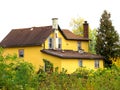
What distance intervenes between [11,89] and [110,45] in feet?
169

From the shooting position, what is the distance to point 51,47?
186ft

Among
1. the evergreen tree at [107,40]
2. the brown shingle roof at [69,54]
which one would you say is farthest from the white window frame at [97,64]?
the evergreen tree at [107,40]

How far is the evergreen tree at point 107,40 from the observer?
6172 cm

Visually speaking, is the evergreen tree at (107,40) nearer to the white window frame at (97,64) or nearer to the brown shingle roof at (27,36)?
the white window frame at (97,64)

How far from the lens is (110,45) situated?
62750 millimetres

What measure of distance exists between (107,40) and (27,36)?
466 inches

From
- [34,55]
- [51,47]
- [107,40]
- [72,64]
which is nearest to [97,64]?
[72,64]

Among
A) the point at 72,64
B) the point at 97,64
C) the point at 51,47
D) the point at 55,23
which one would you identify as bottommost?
the point at 97,64

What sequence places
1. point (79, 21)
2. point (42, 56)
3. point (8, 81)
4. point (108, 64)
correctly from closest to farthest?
point (8, 81), point (42, 56), point (108, 64), point (79, 21)

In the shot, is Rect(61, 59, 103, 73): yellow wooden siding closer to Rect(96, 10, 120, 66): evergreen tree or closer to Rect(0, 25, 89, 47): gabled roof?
Rect(0, 25, 89, 47): gabled roof

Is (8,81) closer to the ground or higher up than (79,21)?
closer to the ground

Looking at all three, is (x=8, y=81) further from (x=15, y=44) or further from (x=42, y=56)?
(x=15, y=44)

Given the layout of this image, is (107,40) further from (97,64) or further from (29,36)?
(29,36)

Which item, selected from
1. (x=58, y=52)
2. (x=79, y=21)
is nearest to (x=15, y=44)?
(x=58, y=52)
